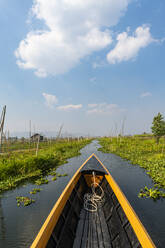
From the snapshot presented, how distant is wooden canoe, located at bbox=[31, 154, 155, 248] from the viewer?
7.39 ft

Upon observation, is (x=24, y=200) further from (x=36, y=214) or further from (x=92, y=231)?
(x=92, y=231)

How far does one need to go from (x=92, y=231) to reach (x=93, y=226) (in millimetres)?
191

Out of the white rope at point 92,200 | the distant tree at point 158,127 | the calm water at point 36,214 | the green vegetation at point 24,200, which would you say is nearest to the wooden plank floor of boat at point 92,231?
the white rope at point 92,200

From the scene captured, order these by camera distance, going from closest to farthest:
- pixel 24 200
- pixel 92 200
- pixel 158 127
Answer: pixel 92 200
pixel 24 200
pixel 158 127

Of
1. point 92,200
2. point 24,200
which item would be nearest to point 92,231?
point 92,200

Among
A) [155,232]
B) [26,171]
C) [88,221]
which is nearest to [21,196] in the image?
[26,171]

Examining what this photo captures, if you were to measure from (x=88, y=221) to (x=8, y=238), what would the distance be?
2.50 meters

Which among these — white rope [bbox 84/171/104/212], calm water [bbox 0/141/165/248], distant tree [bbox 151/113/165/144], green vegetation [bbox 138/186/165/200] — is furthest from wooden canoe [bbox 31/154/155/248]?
distant tree [bbox 151/113/165/144]

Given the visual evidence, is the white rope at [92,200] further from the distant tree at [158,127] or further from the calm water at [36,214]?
the distant tree at [158,127]

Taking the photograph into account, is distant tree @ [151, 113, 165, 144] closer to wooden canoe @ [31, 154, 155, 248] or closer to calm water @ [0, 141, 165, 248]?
calm water @ [0, 141, 165, 248]

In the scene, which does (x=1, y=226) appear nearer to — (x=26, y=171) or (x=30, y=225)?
(x=30, y=225)

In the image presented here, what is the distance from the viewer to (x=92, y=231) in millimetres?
3424

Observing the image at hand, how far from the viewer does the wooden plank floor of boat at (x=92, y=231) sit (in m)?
3.02

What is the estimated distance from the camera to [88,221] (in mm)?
3822
